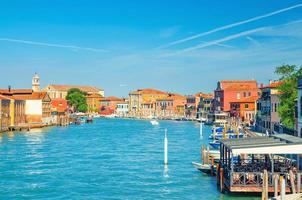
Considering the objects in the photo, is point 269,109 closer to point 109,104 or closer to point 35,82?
point 35,82

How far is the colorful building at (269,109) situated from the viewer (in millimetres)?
51719

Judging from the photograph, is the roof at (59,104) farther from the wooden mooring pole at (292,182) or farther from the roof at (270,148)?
the wooden mooring pole at (292,182)

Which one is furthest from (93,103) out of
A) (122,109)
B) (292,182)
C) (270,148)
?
(292,182)

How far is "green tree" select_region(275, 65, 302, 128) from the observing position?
38688 mm

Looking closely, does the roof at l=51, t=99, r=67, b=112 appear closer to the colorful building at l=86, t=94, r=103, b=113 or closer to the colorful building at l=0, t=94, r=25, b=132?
the colorful building at l=0, t=94, r=25, b=132

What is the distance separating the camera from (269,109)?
54062 millimetres

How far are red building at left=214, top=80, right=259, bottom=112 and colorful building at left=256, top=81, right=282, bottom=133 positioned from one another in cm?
3301

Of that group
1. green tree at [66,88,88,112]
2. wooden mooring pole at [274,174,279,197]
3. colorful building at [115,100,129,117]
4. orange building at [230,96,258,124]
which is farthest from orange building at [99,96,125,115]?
wooden mooring pole at [274,174,279,197]

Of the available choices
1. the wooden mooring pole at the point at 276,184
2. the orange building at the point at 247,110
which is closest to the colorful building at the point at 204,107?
the orange building at the point at 247,110

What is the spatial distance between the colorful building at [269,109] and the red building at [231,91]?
33008 millimetres

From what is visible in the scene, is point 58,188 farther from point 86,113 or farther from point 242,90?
point 86,113

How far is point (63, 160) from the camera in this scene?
3453 centimetres

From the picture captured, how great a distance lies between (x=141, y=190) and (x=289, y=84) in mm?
19566

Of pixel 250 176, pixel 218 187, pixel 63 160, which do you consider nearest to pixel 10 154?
pixel 63 160
